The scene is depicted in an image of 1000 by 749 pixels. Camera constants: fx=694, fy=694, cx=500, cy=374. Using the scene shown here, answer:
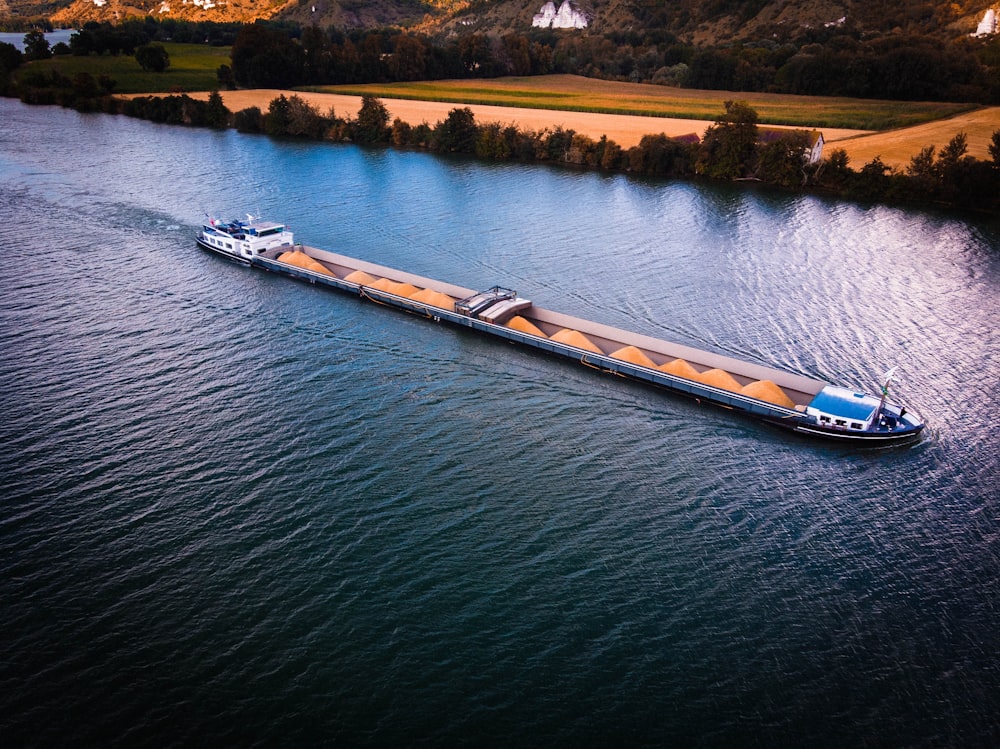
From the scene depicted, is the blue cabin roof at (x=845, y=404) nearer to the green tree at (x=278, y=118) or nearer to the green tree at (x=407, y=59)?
the green tree at (x=278, y=118)

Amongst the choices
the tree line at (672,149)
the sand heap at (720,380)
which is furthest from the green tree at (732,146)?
the sand heap at (720,380)

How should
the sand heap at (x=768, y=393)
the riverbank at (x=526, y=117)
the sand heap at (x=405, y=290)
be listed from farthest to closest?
1. the riverbank at (x=526, y=117)
2. the sand heap at (x=405, y=290)
3. the sand heap at (x=768, y=393)

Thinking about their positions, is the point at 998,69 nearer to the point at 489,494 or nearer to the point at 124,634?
the point at 489,494

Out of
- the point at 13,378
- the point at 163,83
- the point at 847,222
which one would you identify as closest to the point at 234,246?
the point at 13,378

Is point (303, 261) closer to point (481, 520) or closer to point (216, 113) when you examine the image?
point (481, 520)

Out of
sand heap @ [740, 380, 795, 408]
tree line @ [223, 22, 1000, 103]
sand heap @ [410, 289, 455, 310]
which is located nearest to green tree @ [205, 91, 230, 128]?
tree line @ [223, 22, 1000, 103]

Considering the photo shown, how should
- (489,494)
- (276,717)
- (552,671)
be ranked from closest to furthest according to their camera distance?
(276,717) < (552,671) < (489,494)

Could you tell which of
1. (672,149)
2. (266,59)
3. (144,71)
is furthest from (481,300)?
(144,71)
